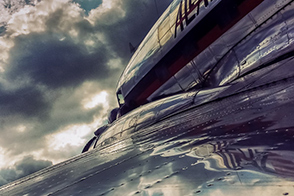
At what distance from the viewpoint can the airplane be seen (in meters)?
1.39

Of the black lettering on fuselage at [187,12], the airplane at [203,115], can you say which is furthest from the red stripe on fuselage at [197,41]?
the black lettering on fuselage at [187,12]

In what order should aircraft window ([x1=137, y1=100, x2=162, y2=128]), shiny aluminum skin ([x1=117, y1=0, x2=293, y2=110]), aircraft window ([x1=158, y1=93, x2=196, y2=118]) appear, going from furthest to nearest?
aircraft window ([x1=137, y1=100, x2=162, y2=128]) → aircraft window ([x1=158, y1=93, x2=196, y2=118]) → shiny aluminum skin ([x1=117, y1=0, x2=293, y2=110])

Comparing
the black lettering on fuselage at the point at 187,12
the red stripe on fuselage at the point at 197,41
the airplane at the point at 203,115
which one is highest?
the black lettering on fuselage at the point at 187,12

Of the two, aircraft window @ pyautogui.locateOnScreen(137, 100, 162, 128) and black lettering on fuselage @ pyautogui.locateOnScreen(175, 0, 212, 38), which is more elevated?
black lettering on fuselage @ pyautogui.locateOnScreen(175, 0, 212, 38)

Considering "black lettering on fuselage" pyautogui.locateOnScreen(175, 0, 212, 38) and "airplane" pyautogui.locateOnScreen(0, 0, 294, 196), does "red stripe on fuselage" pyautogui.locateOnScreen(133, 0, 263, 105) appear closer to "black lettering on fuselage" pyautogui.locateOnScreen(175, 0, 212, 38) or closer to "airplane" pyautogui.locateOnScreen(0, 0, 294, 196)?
"airplane" pyautogui.locateOnScreen(0, 0, 294, 196)

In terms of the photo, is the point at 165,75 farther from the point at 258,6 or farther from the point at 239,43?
the point at 258,6

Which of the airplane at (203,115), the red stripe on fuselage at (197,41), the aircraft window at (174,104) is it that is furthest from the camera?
the red stripe on fuselage at (197,41)

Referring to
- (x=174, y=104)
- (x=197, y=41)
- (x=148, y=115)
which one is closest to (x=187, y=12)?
(x=197, y=41)

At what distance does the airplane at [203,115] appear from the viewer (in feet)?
4.55

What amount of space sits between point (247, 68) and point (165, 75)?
14.9 feet

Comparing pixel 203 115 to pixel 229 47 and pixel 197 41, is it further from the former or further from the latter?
pixel 197 41

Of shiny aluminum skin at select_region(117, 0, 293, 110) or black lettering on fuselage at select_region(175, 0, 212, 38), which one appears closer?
shiny aluminum skin at select_region(117, 0, 293, 110)

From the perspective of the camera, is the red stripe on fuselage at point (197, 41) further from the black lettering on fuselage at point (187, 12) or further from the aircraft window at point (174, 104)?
the aircraft window at point (174, 104)

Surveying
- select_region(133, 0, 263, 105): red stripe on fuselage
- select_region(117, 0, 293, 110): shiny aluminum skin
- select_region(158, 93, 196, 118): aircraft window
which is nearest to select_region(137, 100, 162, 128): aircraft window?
select_region(158, 93, 196, 118): aircraft window
